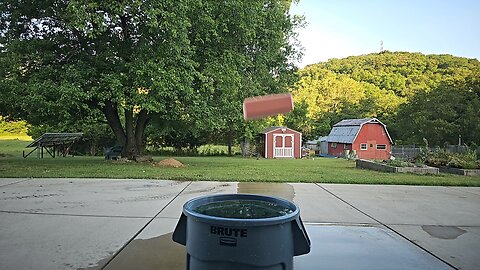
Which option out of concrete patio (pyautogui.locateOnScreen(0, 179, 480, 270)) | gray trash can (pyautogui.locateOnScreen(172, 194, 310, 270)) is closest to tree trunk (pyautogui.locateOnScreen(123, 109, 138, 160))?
concrete patio (pyautogui.locateOnScreen(0, 179, 480, 270))

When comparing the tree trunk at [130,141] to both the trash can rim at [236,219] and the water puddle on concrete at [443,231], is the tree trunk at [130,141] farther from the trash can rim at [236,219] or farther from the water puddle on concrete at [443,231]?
the trash can rim at [236,219]

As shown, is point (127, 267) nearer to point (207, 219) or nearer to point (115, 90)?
point (207, 219)

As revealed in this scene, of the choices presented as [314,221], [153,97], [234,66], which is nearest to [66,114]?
[153,97]

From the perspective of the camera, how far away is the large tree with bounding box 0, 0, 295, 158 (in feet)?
37.9

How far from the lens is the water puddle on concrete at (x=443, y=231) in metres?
4.38

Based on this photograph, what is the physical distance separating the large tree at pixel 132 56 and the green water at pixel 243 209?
9.64 metres

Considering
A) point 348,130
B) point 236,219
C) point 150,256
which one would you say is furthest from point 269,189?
point 348,130

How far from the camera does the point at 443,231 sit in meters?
4.60

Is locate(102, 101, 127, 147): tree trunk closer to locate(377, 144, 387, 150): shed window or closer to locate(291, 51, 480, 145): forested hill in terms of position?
locate(291, 51, 480, 145): forested hill

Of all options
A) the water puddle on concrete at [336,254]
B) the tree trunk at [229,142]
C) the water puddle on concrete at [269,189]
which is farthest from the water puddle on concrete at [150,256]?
the tree trunk at [229,142]

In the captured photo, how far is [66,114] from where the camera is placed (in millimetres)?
12320

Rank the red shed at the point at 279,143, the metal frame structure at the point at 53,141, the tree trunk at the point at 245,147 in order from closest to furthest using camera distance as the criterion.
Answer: the metal frame structure at the point at 53,141, the red shed at the point at 279,143, the tree trunk at the point at 245,147

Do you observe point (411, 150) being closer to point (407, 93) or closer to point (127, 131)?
point (407, 93)

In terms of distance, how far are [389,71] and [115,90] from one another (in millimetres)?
31320
